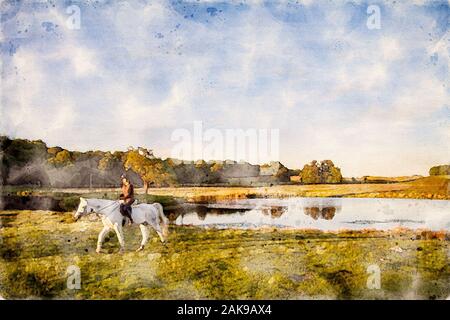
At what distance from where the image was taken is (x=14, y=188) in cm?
547

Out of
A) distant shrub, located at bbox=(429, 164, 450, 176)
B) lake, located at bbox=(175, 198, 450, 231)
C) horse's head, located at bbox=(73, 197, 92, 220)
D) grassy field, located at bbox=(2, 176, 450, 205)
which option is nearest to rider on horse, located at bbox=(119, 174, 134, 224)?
grassy field, located at bbox=(2, 176, 450, 205)

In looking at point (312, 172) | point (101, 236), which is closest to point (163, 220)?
point (101, 236)

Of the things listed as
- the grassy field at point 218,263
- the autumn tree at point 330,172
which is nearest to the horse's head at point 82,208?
the grassy field at point 218,263

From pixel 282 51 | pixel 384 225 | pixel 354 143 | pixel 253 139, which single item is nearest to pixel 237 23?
pixel 282 51

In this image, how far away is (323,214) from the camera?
18.6 ft

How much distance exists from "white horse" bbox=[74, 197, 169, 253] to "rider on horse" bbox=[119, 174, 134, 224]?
0.04 m

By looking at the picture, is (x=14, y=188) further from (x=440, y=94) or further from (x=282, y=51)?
(x=440, y=94)

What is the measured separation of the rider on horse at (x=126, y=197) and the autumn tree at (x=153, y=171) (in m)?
0.15

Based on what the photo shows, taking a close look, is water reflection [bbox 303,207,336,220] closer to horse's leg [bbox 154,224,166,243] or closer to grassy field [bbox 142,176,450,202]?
grassy field [bbox 142,176,450,202]

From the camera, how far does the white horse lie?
5.37 meters

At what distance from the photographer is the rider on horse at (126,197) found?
5438 mm

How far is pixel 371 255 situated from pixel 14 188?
3795mm

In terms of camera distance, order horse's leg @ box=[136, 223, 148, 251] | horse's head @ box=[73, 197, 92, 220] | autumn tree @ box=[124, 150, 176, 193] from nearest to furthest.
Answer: horse's head @ box=[73, 197, 92, 220] < horse's leg @ box=[136, 223, 148, 251] < autumn tree @ box=[124, 150, 176, 193]

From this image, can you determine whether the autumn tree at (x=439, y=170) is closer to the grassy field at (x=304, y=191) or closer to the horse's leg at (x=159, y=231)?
the grassy field at (x=304, y=191)
